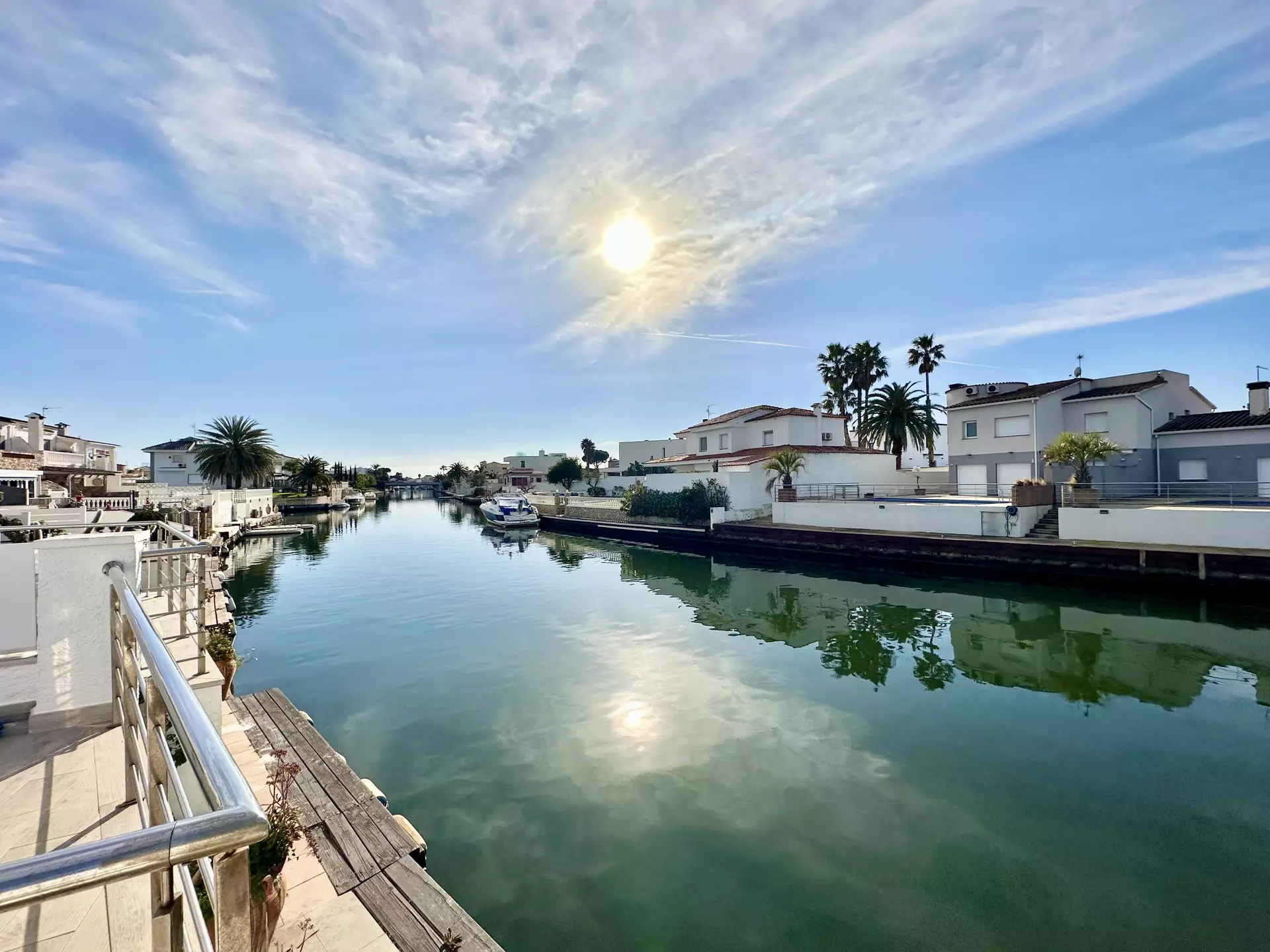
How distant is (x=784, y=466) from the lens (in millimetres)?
32469

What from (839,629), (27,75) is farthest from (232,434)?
(839,629)

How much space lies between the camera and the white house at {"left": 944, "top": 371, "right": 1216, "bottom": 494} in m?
28.2

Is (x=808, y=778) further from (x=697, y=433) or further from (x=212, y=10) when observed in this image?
(x=697, y=433)

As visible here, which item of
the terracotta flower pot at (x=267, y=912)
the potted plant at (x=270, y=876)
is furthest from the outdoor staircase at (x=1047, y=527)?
the terracotta flower pot at (x=267, y=912)

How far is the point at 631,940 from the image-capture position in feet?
16.2

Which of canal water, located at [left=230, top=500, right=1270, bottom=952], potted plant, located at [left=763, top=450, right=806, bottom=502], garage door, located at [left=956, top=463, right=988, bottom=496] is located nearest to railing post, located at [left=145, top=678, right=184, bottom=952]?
canal water, located at [left=230, top=500, right=1270, bottom=952]

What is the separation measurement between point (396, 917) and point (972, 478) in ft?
116

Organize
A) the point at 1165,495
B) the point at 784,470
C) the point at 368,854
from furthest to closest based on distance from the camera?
the point at 784,470 < the point at 1165,495 < the point at 368,854

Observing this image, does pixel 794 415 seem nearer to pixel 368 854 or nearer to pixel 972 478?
pixel 972 478

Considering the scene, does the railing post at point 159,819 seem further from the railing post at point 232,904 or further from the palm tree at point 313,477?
the palm tree at point 313,477

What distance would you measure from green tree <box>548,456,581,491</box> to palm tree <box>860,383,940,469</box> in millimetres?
37637

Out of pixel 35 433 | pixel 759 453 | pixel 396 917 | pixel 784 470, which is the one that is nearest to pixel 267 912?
pixel 396 917

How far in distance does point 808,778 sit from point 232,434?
5949 cm

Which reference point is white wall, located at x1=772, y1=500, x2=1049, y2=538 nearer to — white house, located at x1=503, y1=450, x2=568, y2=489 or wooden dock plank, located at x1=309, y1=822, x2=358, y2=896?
wooden dock plank, located at x1=309, y1=822, x2=358, y2=896
